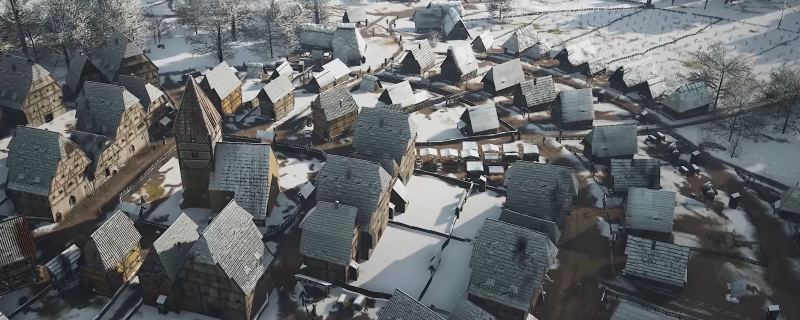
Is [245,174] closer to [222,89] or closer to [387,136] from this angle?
[387,136]

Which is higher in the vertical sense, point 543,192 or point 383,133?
point 383,133

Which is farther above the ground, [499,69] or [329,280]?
[499,69]

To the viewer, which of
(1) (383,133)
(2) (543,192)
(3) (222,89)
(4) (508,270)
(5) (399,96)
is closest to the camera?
(4) (508,270)

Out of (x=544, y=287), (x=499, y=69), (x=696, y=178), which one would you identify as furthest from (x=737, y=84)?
(x=544, y=287)

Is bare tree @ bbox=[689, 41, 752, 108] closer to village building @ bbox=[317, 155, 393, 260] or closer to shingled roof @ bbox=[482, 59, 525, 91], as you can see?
shingled roof @ bbox=[482, 59, 525, 91]

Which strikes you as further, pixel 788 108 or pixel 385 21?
pixel 385 21

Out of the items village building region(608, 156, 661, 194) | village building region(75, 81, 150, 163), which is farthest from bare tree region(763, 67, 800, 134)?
village building region(75, 81, 150, 163)

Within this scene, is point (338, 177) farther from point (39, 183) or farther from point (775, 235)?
point (775, 235)

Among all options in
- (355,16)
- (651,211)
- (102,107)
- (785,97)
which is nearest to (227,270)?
(102,107)
